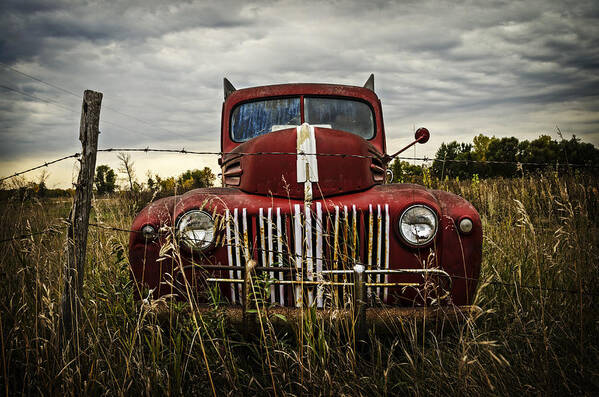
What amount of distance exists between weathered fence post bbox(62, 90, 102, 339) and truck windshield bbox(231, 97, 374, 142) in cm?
183

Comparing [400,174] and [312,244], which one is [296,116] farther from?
[400,174]

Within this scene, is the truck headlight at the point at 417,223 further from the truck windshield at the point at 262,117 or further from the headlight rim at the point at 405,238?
the truck windshield at the point at 262,117

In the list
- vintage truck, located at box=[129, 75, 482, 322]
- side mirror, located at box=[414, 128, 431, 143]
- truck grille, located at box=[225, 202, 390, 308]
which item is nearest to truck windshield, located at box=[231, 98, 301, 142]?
side mirror, located at box=[414, 128, 431, 143]

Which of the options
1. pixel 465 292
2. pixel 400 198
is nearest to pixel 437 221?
pixel 400 198

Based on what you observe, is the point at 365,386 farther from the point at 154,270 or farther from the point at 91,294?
the point at 91,294

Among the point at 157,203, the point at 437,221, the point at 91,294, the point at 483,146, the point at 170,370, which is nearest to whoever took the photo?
the point at 170,370

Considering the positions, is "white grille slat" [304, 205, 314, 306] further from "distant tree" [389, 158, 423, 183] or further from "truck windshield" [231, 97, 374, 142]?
"distant tree" [389, 158, 423, 183]

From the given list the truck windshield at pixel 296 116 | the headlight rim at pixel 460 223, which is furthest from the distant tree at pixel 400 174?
the headlight rim at pixel 460 223

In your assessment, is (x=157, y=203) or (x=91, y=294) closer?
(x=157, y=203)

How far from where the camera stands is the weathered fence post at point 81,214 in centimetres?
178

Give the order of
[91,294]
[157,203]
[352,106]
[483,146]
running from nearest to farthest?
[157,203]
[91,294]
[352,106]
[483,146]

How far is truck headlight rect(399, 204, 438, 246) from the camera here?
1970 millimetres

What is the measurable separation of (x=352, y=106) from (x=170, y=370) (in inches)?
115

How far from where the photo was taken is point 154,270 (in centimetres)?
203
